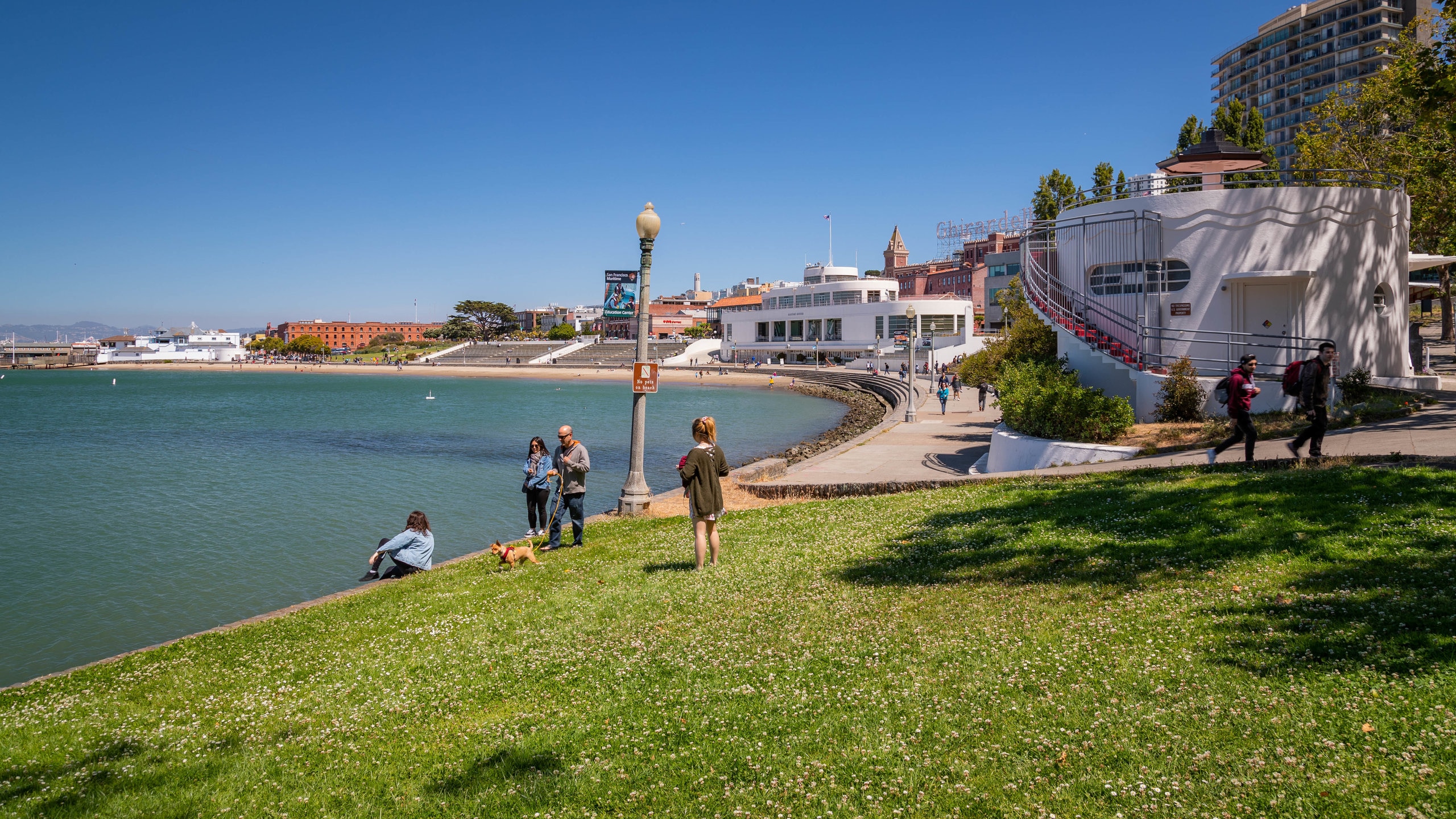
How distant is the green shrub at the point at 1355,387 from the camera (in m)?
18.4

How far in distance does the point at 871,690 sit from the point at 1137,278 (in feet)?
62.9

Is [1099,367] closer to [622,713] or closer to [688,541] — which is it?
[688,541]

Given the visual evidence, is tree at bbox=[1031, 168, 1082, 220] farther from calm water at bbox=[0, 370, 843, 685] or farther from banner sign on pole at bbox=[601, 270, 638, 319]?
banner sign on pole at bbox=[601, 270, 638, 319]

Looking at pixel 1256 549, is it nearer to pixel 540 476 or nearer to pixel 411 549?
pixel 540 476

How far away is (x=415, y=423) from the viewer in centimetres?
5878

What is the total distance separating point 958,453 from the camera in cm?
2548

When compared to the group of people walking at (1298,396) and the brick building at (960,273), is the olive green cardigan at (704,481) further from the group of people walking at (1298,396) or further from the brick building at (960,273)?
the brick building at (960,273)

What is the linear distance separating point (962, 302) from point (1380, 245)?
7981 centimetres

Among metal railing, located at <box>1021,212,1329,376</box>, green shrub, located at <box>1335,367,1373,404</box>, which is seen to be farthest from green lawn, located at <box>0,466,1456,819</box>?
metal railing, located at <box>1021,212,1329,376</box>

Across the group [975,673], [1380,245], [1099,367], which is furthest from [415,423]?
[975,673]

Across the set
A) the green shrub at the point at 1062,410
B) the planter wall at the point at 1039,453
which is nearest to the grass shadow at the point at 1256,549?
the planter wall at the point at 1039,453

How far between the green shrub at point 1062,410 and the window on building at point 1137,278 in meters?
2.71

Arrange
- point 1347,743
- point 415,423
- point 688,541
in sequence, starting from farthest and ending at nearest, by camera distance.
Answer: point 415,423 < point 688,541 < point 1347,743

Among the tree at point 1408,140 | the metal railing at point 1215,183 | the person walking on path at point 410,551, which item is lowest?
the person walking on path at point 410,551
